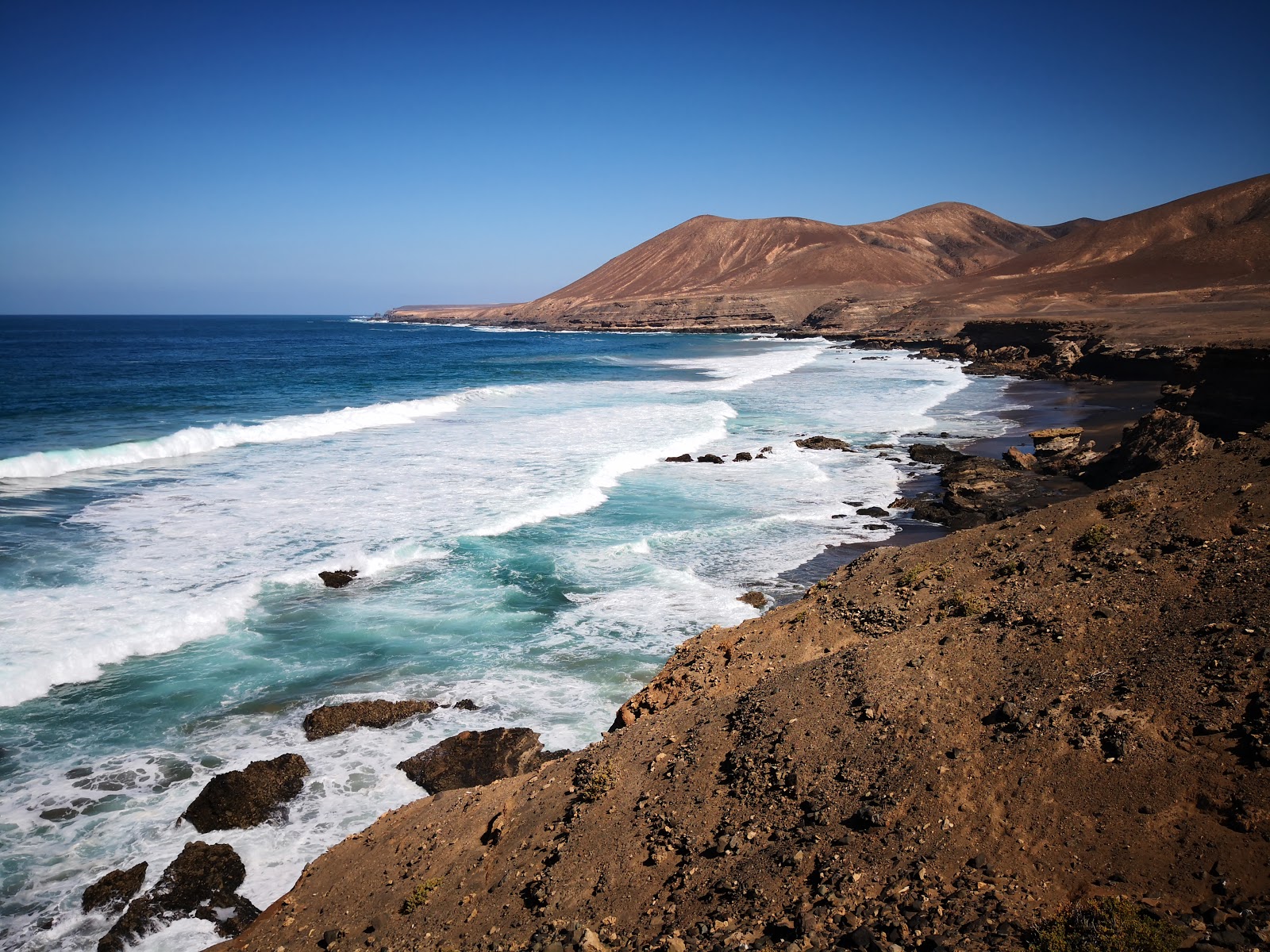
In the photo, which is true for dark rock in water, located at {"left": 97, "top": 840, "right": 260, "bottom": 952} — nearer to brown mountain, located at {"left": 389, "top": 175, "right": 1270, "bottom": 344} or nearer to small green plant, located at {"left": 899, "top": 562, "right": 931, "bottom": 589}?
small green plant, located at {"left": 899, "top": 562, "right": 931, "bottom": 589}

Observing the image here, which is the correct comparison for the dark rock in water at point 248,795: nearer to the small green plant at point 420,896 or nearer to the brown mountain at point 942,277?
the small green plant at point 420,896

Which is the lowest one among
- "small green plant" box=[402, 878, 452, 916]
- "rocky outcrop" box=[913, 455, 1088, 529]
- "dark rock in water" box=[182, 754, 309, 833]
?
"dark rock in water" box=[182, 754, 309, 833]

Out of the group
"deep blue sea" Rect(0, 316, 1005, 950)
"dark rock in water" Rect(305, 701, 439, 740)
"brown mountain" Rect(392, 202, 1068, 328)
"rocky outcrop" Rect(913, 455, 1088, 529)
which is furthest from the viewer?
"brown mountain" Rect(392, 202, 1068, 328)

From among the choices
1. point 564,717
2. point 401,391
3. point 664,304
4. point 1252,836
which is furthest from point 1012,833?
point 664,304

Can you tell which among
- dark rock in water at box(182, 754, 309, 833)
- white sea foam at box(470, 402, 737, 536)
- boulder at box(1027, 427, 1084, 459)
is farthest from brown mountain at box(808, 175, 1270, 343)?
dark rock in water at box(182, 754, 309, 833)

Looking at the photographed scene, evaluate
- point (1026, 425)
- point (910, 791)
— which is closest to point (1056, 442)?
point (1026, 425)
